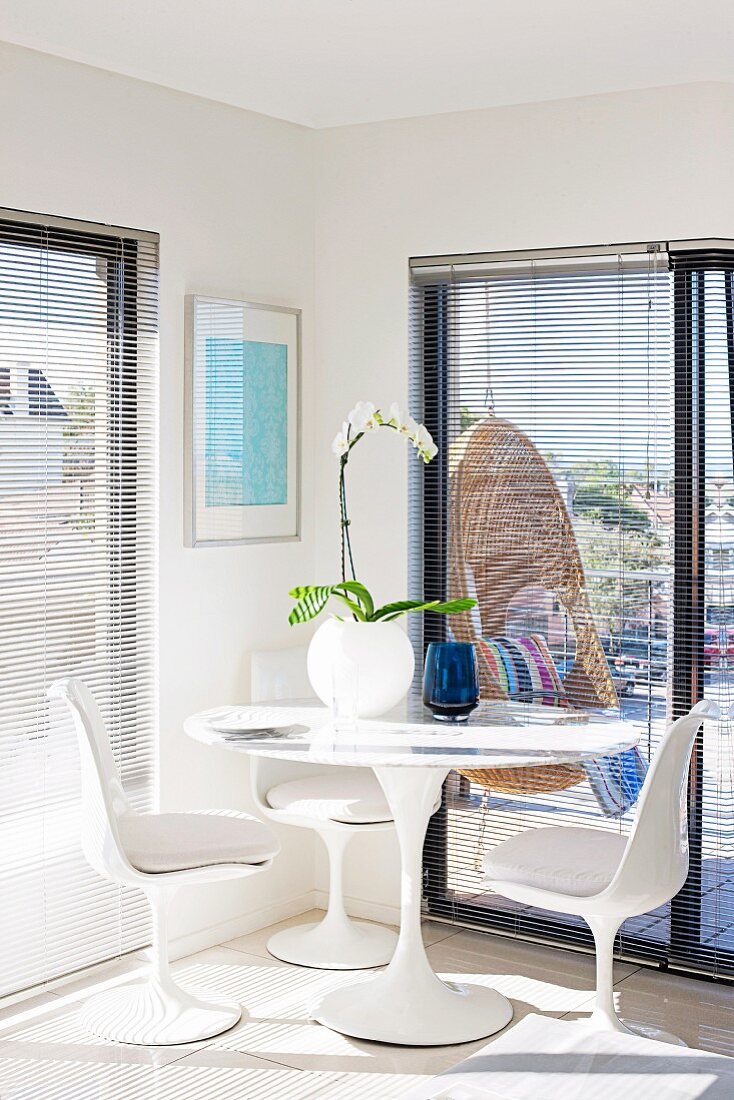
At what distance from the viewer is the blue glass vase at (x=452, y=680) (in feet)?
11.5

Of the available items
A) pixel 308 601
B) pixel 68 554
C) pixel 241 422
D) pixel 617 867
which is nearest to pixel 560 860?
pixel 617 867

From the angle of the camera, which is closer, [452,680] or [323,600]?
[452,680]

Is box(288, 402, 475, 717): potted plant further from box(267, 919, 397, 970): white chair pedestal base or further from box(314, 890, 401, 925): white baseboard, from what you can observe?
box(314, 890, 401, 925): white baseboard

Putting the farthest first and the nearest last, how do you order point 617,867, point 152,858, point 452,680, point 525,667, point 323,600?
point 525,667 < point 323,600 < point 452,680 < point 152,858 < point 617,867

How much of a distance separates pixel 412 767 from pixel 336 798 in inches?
28.5

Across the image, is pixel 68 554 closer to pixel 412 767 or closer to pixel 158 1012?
pixel 412 767

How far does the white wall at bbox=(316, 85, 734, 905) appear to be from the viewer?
3768mm

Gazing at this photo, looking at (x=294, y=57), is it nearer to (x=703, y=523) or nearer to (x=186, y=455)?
(x=186, y=455)

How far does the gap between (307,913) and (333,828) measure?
2.43 feet

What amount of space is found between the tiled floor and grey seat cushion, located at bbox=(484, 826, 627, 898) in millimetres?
502

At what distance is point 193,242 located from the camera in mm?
3965

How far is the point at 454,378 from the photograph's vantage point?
423 cm

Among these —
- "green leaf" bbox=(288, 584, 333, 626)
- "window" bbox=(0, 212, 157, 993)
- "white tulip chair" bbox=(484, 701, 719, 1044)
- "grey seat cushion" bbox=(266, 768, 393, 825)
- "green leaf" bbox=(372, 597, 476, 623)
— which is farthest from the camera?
"grey seat cushion" bbox=(266, 768, 393, 825)

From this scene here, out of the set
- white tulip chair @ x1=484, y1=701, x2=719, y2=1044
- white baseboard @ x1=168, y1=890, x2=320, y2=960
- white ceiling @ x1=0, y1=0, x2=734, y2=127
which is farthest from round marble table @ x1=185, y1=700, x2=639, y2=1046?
white ceiling @ x1=0, y1=0, x2=734, y2=127
